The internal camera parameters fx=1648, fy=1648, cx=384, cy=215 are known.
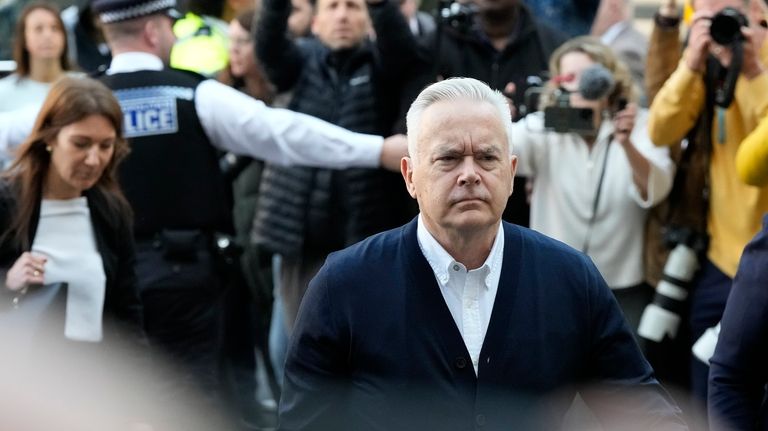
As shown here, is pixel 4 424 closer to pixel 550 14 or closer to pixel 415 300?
pixel 415 300

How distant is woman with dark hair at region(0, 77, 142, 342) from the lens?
5629 mm

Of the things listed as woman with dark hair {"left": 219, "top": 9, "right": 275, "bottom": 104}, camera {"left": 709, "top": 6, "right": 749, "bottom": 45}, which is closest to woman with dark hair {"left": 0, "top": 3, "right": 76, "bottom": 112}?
woman with dark hair {"left": 219, "top": 9, "right": 275, "bottom": 104}

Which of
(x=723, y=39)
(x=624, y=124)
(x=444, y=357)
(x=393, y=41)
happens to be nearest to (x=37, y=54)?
(x=393, y=41)

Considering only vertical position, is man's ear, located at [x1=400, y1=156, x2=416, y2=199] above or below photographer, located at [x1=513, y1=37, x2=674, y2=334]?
above

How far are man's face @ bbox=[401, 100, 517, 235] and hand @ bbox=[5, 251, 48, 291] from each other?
6.38ft

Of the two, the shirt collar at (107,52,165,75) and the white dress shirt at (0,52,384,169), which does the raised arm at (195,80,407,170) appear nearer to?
the white dress shirt at (0,52,384,169)

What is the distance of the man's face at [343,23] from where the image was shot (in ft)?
25.5

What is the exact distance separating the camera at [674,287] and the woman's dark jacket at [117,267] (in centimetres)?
219

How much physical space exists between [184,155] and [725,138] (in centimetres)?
225

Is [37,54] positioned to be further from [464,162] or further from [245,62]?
[464,162]

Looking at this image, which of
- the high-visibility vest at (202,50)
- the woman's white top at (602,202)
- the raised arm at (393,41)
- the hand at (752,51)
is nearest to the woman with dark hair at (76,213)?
the raised arm at (393,41)

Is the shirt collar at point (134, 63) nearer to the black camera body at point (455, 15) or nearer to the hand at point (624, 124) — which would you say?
the black camera body at point (455, 15)

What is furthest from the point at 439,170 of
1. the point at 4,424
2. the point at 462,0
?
the point at 462,0

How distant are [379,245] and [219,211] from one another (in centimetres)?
A: 302
